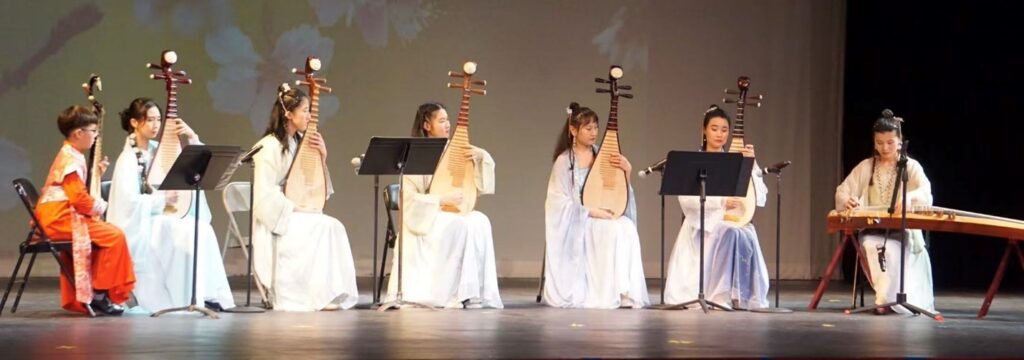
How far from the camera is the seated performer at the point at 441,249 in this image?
7.88 m

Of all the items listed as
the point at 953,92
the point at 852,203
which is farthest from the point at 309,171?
the point at 953,92

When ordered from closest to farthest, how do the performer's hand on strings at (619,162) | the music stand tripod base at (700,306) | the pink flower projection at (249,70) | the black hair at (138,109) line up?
1. the black hair at (138,109)
2. the music stand tripod base at (700,306)
3. the performer's hand on strings at (619,162)
4. the pink flower projection at (249,70)

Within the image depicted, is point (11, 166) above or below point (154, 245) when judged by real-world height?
above

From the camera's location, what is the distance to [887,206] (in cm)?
796

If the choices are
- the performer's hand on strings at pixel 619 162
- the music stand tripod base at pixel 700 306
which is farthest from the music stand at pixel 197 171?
the music stand tripod base at pixel 700 306

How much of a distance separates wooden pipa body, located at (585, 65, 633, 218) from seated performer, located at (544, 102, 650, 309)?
4 centimetres

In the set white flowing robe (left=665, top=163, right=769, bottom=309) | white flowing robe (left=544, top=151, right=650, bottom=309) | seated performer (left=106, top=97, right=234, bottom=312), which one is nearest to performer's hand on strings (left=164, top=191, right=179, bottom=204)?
seated performer (left=106, top=97, right=234, bottom=312)

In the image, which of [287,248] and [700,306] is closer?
[287,248]

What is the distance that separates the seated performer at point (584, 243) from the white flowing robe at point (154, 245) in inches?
78.1

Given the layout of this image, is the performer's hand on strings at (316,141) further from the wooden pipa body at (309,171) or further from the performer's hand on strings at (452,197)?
the performer's hand on strings at (452,197)

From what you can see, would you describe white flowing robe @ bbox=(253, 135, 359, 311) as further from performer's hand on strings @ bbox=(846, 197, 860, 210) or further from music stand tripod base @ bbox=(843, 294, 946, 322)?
music stand tripod base @ bbox=(843, 294, 946, 322)

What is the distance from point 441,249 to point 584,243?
91 cm

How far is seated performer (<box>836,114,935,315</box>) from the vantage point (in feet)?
25.8

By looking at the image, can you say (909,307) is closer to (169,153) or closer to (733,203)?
(733,203)
